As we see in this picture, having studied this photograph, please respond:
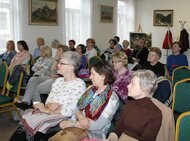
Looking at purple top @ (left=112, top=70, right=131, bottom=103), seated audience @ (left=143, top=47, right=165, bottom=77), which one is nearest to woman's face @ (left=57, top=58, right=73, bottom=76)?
purple top @ (left=112, top=70, right=131, bottom=103)

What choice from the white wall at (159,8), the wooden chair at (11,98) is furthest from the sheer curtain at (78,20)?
the wooden chair at (11,98)

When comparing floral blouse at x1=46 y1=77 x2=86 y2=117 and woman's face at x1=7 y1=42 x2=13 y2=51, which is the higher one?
woman's face at x1=7 y1=42 x2=13 y2=51

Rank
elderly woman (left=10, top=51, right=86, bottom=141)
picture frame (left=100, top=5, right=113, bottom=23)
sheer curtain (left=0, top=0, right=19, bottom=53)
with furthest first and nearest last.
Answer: picture frame (left=100, top=5, right=113, bottom=23), sheer curtain (left=0, top=0, right=19, bottom=53), elderly woman (left=10, top=51, right=86, bottom=141)

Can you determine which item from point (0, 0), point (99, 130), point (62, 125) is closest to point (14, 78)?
point (62, 125)

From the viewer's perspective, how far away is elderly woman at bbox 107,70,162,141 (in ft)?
6.25

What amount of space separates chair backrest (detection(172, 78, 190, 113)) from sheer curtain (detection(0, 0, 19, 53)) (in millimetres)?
5012

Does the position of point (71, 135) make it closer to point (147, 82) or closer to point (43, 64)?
point (147, 82)

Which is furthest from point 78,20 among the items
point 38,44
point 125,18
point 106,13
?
point 125,18

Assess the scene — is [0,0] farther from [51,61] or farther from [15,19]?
[51,61]

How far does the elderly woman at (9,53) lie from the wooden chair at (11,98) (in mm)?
2219

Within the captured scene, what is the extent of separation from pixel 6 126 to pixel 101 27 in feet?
19.4

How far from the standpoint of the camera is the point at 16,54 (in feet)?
20.2

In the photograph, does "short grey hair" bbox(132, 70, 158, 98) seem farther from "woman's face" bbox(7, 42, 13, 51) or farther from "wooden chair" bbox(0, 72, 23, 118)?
"woman's face" bbox(7, 42, 13, 51)

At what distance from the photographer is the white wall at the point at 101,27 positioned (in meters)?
8.96
